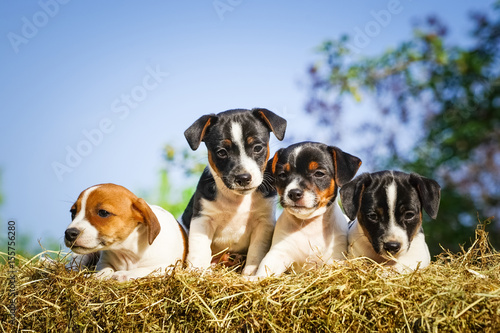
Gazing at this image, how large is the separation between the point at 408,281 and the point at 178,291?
67.7 inches

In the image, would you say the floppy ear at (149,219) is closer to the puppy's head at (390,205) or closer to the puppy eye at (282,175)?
the puppy eye at (282,175)

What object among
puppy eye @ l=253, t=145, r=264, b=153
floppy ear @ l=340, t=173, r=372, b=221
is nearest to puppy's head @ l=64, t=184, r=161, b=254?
puppy eye @ l=253, t=145, r=264, b=153

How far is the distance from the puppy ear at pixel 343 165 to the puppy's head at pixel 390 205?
9cm

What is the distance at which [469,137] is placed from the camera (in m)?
9.71

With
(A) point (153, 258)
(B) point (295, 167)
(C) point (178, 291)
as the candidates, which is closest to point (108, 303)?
(C) point (178, 291)

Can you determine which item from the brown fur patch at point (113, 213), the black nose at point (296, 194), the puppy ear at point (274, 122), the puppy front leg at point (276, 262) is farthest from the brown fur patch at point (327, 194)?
the brown fur patch at point (113, 213)

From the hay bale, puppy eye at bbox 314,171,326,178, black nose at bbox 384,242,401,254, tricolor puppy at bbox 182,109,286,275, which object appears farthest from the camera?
tricolor puppy at bbox 182,109,286,275

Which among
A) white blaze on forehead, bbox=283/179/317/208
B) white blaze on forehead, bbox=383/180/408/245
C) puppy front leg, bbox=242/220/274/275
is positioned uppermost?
white blaze on forehead, bbox=283/179/317/208

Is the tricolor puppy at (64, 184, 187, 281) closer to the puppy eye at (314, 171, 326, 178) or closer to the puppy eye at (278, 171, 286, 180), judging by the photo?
the puppy eye at (278, 171, 286, 180)

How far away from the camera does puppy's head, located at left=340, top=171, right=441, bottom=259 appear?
4391mm

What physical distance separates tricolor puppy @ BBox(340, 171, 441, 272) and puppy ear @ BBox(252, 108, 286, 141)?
91cm

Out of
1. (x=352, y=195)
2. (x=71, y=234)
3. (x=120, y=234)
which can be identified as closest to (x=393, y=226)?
(x=352, y=195)

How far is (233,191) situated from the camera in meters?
4.90

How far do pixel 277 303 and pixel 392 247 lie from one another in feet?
4.30
